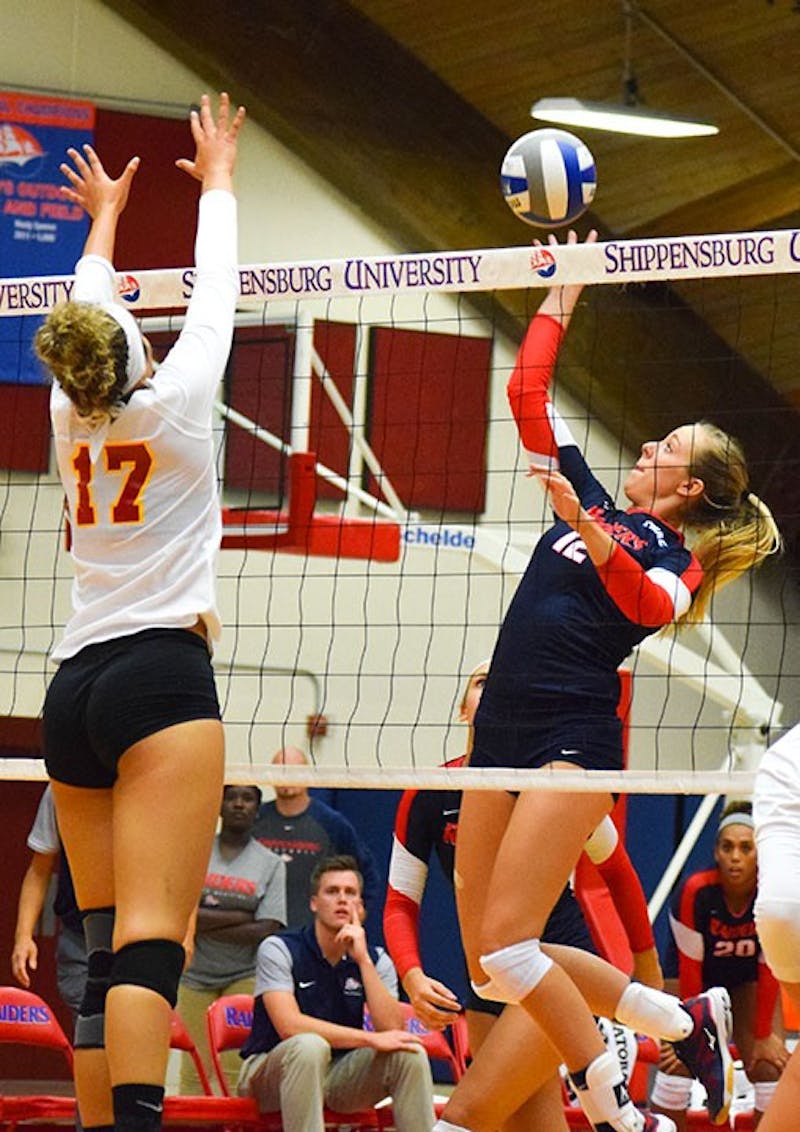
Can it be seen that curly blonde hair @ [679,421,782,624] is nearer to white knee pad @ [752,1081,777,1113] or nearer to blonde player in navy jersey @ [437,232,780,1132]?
blonde player in navy jersey @ [437,232,780,1132]

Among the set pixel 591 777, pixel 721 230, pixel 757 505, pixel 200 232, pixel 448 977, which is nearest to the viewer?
pixel 200 232

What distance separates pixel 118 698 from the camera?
14.5ft

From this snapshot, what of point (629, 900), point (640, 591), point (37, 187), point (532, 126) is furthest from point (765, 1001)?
point (37, 187)

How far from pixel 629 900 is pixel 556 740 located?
4.07 ft

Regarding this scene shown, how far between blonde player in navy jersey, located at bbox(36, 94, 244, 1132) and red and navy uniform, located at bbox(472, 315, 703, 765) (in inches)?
48.0

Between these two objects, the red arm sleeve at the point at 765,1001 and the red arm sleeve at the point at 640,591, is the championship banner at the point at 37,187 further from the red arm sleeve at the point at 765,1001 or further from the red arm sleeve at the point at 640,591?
the red arm sleeve at the point at 640,591

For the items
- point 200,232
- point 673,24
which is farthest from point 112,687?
point 673,24

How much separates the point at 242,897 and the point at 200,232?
5.63 metres

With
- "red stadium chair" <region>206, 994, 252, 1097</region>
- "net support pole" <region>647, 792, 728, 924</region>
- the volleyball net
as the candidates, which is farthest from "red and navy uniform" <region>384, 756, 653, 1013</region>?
"net support pole" <region>647, 792, 728, 924</region>

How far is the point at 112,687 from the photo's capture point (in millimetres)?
4441

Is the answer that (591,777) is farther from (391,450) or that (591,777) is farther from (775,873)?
(391,450)

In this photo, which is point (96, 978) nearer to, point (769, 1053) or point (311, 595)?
point (769, 1053)

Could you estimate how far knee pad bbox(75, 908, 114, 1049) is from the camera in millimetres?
4602

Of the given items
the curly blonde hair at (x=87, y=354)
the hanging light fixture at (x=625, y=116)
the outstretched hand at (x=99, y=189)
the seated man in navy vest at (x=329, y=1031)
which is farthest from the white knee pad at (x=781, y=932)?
Answer: the hanging light fixture at (x=625, y=116)
